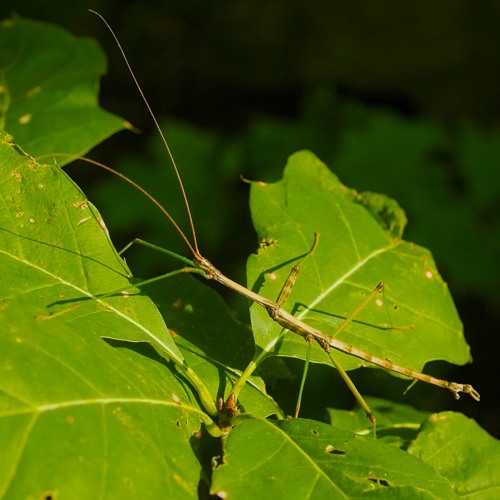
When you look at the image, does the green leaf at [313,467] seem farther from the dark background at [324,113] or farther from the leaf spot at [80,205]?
the dark background at [324,113]

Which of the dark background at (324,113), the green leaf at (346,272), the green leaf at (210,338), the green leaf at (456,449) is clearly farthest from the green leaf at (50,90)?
the dark background at (324,113)

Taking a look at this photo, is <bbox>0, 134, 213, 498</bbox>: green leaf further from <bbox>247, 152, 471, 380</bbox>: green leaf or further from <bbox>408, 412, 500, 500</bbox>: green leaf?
<bbox>408, 412, 500, 500</bbox>: green leaf

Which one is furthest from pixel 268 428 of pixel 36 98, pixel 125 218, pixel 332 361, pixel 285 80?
pixel 285 80

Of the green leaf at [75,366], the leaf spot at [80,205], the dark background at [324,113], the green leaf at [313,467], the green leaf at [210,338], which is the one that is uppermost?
the leaf spot at [80,205]

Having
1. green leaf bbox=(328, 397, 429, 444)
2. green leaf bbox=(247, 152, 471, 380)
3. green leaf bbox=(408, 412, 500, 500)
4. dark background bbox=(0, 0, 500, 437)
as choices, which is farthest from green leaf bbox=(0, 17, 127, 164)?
dark background bbox=(0, 0, 500, 437)

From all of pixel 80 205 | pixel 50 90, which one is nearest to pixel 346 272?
pixel 80 205

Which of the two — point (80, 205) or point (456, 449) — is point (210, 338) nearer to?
point (80, 205)
